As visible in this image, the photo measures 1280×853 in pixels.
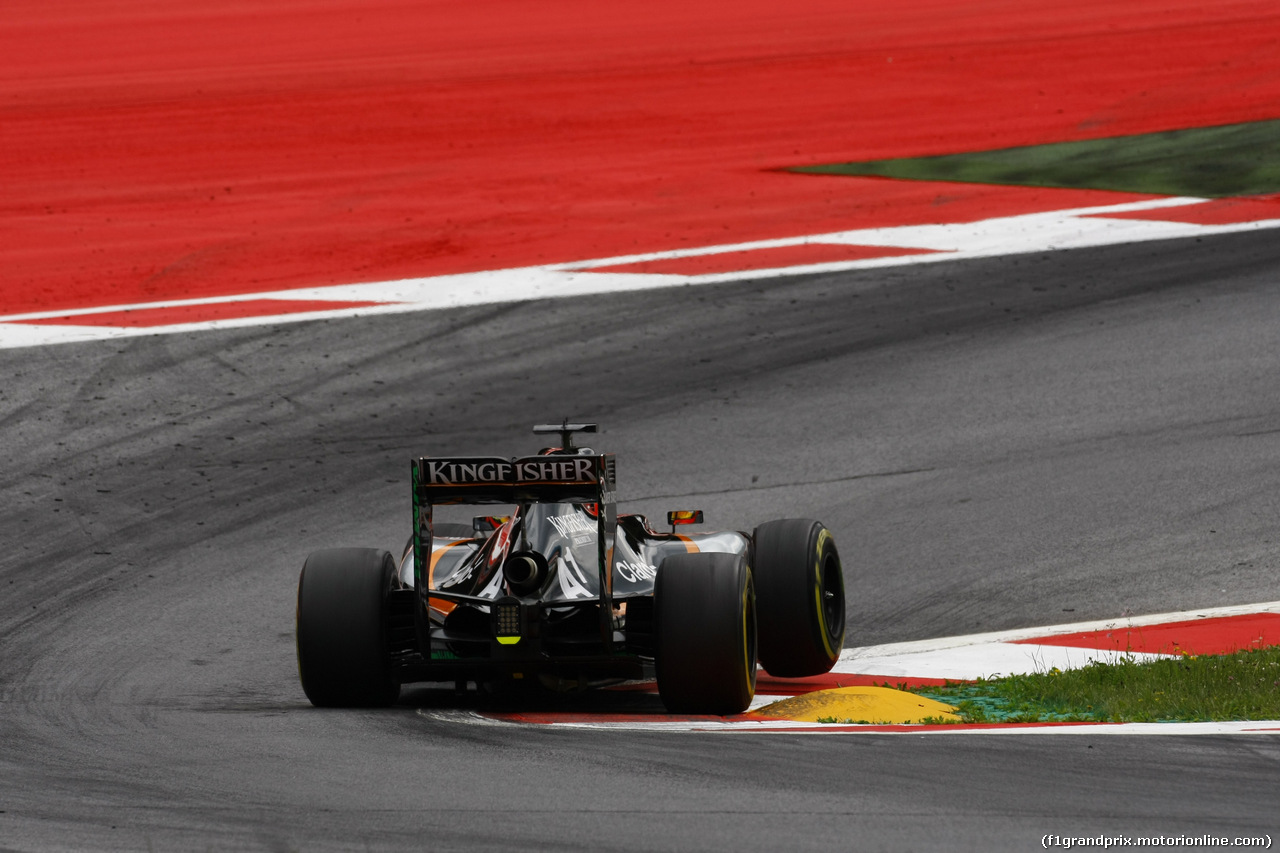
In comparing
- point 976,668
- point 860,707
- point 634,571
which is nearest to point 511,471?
point 634,571

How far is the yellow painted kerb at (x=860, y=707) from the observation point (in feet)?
24.9

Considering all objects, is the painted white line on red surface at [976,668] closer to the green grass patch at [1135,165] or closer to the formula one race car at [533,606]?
the formula one race car at [533,606]

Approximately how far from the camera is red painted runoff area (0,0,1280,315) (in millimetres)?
18859

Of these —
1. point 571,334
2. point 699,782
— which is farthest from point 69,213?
point 699,782

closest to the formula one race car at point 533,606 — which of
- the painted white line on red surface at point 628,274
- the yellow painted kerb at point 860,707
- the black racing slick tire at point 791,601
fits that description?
the yellow painted kerb at point 860,707

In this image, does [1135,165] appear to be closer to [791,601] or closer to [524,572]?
[791,601]

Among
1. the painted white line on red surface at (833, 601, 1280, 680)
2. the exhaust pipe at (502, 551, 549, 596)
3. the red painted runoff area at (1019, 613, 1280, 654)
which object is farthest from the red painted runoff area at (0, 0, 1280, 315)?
the exhaust pipe at (502, 551, 549, 596)

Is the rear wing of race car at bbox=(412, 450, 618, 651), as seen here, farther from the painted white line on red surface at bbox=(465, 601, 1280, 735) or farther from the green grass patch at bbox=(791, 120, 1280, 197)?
the green grass patch at bbox=(791, 120, 1280, 197)

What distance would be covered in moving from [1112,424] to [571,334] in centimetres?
493

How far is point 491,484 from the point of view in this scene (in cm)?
809

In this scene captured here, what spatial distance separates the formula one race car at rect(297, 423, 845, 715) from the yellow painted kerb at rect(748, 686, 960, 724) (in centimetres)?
22

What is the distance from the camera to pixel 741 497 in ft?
41.4

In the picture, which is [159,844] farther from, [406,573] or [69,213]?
[69,213]

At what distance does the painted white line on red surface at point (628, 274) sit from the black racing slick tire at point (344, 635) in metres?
8.59
